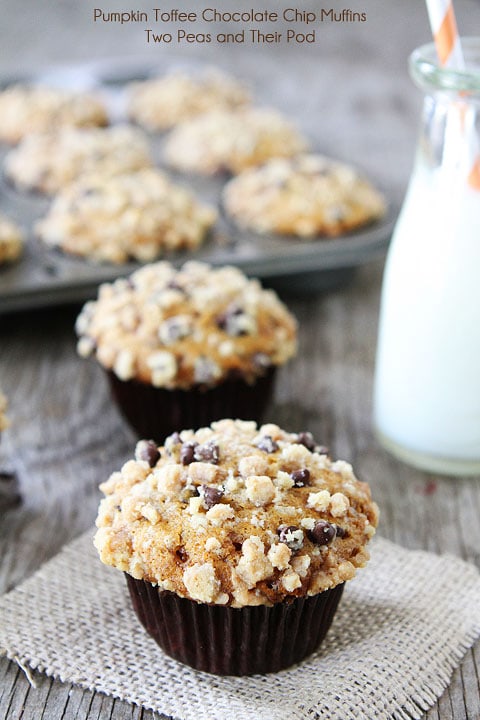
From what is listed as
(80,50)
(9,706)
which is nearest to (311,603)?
(9,706)

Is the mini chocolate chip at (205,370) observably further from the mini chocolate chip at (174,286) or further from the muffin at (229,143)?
the muffin at (229,143)

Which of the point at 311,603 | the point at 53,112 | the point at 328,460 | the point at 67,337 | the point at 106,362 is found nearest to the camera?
the point at 311,603

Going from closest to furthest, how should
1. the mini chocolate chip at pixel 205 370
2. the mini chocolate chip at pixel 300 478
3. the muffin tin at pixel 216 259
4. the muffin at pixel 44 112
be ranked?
the mini chocolate chip at pixel 300 478 → the mini chocolate chip at pixel 205 370 → the muffin tin at pixel 216 259 → the muffin at pixel 44 112

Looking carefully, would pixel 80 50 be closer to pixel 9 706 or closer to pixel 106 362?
pixel 106 362

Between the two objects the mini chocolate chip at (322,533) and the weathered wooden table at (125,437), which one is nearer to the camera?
the mini chocolate chip at (322,533)

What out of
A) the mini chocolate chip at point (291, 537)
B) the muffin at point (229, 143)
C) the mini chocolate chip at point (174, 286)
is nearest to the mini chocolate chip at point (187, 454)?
the mini chocolate chip at point (291, 537)

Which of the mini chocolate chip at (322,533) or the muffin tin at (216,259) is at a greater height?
the mini chocolate chip at (322,533)

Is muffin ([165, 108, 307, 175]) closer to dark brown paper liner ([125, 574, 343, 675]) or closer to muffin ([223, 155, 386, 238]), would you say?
muffin ([223, 155, 386, 238])
